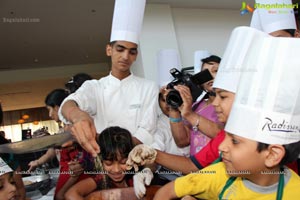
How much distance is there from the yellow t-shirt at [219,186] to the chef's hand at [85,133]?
0.77 ft

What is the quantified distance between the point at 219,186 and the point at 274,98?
27 cm

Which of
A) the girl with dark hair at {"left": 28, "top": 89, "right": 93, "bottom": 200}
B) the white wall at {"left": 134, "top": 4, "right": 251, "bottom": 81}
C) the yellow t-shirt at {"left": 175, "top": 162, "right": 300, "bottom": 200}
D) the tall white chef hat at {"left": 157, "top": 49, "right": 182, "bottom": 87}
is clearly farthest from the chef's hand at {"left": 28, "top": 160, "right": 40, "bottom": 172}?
the white wall at {"left": 134, "top": 4, "right": 251, "bottom": 81}

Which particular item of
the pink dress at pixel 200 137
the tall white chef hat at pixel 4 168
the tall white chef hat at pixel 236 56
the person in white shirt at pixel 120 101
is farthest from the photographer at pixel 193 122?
the tall white chef hat at pixel 4 168

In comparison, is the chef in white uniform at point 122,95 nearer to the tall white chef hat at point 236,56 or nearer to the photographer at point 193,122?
the photographer at point 193,122

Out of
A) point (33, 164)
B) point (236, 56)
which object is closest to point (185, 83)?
point (236, 56)

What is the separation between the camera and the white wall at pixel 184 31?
3.04m

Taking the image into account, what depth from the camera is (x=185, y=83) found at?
3.62 ft

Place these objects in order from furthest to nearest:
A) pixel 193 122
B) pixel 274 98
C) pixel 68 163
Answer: pixel 193 122 < pixel 68 163 < pixel 274 98

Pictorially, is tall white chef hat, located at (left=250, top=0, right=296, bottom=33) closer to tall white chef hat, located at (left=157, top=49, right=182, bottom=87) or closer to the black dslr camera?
the black dslr camera

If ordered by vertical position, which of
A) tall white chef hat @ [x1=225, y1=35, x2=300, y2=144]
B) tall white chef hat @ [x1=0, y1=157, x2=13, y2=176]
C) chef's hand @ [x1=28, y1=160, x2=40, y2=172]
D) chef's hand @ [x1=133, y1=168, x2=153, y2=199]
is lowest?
chef's hand @ [x1=133, y1=168, x2=153, y2=199]

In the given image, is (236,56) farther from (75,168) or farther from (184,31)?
(184,31)

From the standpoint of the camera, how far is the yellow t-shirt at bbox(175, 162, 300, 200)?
0.72m

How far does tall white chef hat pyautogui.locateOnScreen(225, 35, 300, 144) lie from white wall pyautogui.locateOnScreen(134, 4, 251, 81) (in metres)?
2.24

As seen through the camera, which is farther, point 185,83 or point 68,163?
point 185,83
